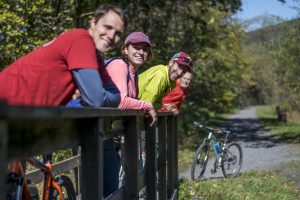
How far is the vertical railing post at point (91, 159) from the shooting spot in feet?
10.2

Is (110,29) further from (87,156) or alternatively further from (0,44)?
(0,44)

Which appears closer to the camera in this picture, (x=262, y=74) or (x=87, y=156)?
(x=87, y=156)

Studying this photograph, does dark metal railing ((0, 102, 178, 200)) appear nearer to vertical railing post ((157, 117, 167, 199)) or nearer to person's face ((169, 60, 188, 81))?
vertical railing post ((157, 117, 167, 199))

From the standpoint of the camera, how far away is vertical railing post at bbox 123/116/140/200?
4.41 meters

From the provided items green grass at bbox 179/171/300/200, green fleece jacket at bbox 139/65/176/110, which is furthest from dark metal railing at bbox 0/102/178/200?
green grass at bbox 179/171/300/200

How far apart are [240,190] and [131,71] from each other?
4.46 m

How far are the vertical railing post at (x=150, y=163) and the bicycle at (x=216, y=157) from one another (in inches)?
255

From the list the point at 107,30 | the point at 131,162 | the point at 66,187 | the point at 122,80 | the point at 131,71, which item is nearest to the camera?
the point at 107,30

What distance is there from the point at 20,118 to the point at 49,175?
9.62 feet

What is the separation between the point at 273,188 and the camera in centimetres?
1007

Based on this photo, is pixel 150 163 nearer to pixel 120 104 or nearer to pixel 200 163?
pixel 120 104

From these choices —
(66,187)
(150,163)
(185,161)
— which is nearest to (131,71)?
(150,163)

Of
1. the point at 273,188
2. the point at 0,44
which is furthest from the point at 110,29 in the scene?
the point at 0,44

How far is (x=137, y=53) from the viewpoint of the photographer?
5.85 meters
